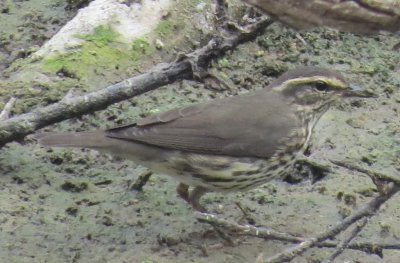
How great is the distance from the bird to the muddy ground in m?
0.23

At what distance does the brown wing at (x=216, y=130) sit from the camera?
6.04 meters

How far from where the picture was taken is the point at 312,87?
6.65 meters

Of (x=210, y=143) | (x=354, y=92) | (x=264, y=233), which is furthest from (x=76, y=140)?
(x=354, y=92)

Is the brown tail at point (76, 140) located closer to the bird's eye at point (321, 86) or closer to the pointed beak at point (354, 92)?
the bird's eye at point (321, 86)

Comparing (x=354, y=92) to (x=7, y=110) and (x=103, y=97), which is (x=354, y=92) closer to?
(x=103, y=97)

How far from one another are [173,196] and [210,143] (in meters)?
0.50

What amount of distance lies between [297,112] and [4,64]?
2576mm

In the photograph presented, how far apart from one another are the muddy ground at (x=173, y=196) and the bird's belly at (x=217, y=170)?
231mm

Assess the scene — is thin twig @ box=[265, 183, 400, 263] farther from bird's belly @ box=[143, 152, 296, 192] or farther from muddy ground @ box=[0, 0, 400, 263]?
bird's belly @ box=[143, 152, 296, 192]

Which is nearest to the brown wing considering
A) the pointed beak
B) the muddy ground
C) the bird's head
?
the bird's head

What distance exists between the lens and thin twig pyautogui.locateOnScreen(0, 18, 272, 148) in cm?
630

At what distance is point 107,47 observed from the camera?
308 inches

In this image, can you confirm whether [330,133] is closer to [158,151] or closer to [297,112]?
[297,112]

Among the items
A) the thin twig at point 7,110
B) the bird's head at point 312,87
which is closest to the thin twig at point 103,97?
the thin twig at point 7,110
